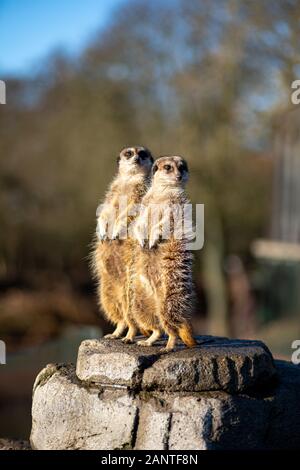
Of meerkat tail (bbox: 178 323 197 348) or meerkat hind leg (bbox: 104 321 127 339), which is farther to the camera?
meerkat hind leg (bbox: 104 321 127 339)

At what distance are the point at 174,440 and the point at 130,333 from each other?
3.35 feet

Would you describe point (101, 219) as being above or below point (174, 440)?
above

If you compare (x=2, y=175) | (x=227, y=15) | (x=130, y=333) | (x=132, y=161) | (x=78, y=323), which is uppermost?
(x=227, y=15)

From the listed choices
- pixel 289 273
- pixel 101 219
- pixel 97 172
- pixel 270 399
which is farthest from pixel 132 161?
pixel 97 172

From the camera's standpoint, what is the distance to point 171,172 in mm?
4855

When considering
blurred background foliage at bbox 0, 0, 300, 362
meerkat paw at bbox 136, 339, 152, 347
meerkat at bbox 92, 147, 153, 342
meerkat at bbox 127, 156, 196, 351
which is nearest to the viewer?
meerkat at bbox 127, 156, 196, 351

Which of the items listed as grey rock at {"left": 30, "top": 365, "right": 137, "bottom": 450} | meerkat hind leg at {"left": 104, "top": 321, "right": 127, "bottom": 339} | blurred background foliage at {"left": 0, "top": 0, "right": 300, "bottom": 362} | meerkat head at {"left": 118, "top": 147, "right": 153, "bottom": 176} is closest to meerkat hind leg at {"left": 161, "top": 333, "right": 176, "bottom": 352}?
grey rock at {"left": 30, "top": 365, "right": 137, "bottom": 450}

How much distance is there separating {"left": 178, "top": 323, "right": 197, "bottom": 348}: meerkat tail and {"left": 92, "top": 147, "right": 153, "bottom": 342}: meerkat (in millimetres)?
508

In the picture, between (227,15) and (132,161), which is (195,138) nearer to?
(227,15)

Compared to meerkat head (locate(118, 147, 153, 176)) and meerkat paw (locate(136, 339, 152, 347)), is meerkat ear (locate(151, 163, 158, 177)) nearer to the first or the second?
meerkat head (locate(118, 147, 153, 176))

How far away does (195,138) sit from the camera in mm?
22031

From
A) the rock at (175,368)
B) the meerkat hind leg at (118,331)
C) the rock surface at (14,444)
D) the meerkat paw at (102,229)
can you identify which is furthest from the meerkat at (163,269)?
the rock surface at (14,444)

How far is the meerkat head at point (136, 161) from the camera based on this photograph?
538cm

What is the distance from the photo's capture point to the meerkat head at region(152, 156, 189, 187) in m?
4.85
